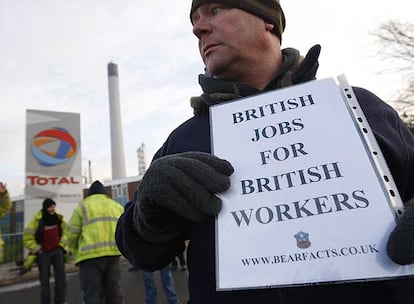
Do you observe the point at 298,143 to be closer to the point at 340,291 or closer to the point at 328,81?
the point at 328,81

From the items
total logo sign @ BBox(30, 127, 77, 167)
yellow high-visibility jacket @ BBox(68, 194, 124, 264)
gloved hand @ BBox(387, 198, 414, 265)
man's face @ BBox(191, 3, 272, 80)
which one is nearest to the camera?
gloved hand @ BBox(387, 198, 414, 265)

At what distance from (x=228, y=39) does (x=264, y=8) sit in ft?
0.89

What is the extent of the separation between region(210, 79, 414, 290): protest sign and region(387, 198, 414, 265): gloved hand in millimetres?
19

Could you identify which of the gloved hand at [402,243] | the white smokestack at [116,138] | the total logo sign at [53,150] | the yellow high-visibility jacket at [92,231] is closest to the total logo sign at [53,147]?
the total logo sign at [53,150]

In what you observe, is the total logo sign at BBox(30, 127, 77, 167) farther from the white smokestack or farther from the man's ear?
the white smokestack

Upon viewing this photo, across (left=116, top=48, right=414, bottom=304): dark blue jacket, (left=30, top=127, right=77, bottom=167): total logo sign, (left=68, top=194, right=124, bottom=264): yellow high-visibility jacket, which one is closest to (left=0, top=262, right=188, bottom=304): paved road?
(left=68, top=194, right=124, bottom=264): yellow high-visibility jacket

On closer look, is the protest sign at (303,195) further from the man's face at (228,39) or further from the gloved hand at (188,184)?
the man's face at (228,39)

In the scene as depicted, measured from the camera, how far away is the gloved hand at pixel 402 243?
26.8 inches

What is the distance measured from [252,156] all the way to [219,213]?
0.60 ft

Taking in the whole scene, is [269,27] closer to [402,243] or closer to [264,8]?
[264,8]

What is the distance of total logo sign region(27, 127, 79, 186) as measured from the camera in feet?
35.9

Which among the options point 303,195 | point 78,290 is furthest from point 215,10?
point 78,290

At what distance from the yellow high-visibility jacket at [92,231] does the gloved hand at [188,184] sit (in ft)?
11.4

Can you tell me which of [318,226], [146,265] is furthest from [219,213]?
[146,265]
